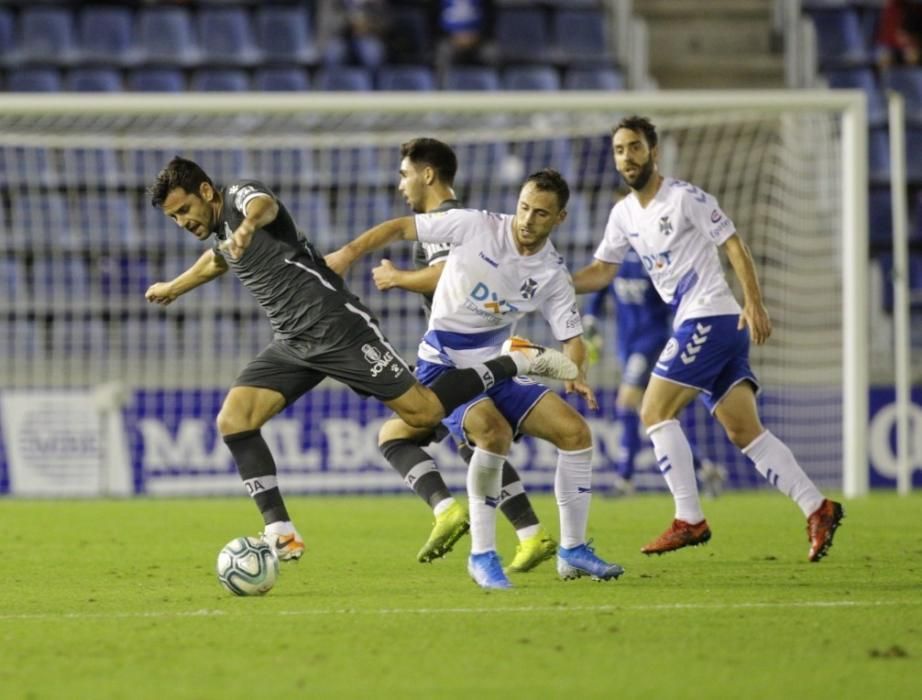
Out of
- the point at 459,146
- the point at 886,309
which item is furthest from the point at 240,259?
the point at 886,309

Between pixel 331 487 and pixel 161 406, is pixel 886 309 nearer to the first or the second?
pixel 331 487

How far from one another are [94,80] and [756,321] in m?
10.1

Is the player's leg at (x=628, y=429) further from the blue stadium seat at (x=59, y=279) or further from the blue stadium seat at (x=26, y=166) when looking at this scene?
the blue stadium seat at (x=26, y=166)

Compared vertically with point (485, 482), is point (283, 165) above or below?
above

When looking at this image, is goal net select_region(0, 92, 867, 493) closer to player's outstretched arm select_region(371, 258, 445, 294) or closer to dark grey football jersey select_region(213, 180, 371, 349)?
player's outstretched arm select_region(371, 258, 445, 294)

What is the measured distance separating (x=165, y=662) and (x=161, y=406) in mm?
8268

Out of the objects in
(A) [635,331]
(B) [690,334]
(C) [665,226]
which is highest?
(C) [665,226]

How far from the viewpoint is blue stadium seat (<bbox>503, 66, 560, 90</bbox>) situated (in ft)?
54.0

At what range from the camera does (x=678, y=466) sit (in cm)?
759

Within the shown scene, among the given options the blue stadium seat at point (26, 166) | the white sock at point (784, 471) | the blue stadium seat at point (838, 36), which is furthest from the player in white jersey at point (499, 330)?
the blue stadium seat at point (838, 36)

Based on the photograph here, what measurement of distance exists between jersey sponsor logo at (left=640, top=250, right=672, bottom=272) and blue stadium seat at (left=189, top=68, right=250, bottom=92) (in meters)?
8.92

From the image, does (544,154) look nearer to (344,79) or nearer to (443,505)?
(344,79)

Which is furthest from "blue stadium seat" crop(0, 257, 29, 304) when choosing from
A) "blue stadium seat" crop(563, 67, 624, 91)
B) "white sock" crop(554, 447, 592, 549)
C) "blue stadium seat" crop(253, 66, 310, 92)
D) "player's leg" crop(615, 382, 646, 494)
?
"white sock" crop(554, 447, 592, 549)

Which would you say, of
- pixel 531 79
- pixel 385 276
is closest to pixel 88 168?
pixel 531 79
